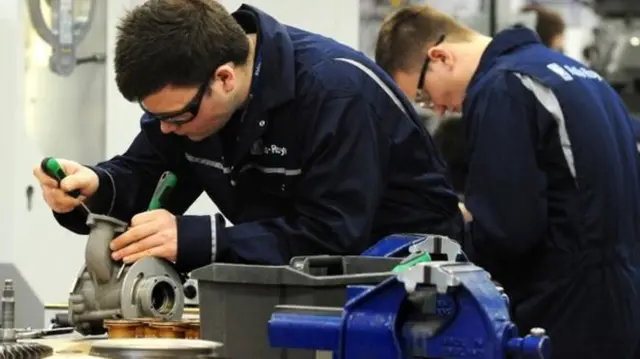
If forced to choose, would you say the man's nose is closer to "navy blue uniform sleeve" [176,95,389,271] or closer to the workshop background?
"navy blue uniform sleeve" [176,95,389,271]

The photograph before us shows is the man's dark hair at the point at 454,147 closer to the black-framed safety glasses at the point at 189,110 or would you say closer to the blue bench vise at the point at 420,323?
the black-framed safety glasses at the point at 189,110

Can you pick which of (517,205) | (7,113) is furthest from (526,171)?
(7,113)

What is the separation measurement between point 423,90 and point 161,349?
1453 millimetres

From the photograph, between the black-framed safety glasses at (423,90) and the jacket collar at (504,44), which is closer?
the jacket collar at (504,44)

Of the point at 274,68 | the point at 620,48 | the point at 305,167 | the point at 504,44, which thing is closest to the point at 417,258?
the point at 305,167

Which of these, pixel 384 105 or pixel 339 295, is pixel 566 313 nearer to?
pixel 384 105

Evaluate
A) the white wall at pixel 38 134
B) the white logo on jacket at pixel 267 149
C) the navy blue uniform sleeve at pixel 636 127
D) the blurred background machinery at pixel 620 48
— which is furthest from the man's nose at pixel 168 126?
the blurred background machinery at pixel 620 48

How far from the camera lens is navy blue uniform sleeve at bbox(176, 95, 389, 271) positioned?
6.18 feet

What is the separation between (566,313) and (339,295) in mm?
992

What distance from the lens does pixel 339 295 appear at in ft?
4.76

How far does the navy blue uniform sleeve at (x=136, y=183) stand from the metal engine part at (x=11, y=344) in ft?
1.04

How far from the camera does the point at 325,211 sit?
191cm

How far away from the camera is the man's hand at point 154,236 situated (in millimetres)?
1916

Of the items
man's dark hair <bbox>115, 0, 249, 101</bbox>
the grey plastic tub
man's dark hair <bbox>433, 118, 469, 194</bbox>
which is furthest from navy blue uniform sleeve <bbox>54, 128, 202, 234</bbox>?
man's dark hair <bbox>433, 118, 469, 194</bbox>
